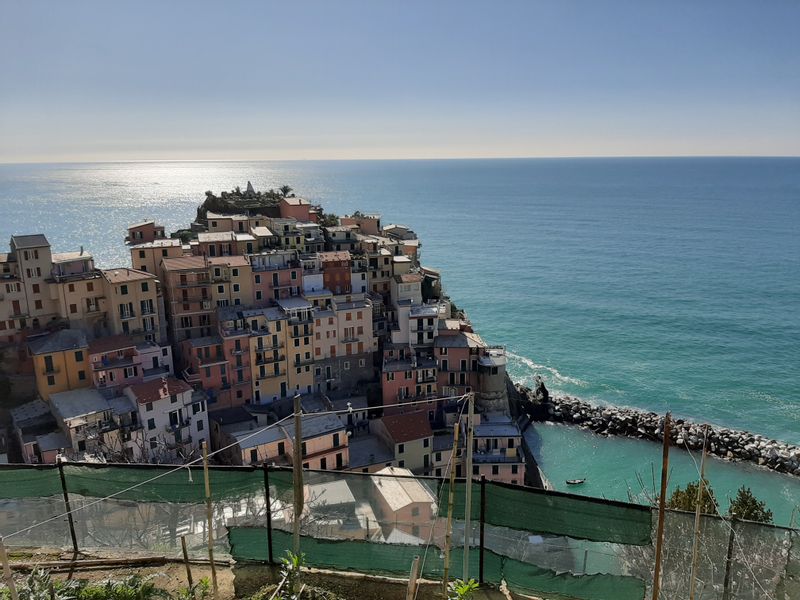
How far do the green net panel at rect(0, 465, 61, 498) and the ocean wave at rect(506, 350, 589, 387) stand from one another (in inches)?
1581

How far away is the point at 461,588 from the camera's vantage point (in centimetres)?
661

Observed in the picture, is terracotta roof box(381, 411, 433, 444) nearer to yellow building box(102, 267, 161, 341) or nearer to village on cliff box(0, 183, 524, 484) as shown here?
village on cliff box(0, 183, 524, 484)

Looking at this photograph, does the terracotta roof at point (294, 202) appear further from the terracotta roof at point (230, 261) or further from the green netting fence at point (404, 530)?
the green netting fence at point (404, 530)

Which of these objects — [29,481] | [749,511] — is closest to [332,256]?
[749,511]

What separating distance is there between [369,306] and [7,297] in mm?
17781

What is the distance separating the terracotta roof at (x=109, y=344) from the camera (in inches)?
1128

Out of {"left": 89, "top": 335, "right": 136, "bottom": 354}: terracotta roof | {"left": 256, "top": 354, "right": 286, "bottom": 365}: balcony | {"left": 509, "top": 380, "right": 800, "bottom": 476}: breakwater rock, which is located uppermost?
{"left": 89, "top": 335, "right": 136, "bottom": 354}: terracotta roof

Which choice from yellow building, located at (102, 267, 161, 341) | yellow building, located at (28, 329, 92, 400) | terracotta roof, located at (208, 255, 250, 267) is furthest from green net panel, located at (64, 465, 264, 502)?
terracotta roof, located at (208, 255, 250, 267)

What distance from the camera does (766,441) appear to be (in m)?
35.4

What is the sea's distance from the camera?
3625cm

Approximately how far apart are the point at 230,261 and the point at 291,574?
28.3 m

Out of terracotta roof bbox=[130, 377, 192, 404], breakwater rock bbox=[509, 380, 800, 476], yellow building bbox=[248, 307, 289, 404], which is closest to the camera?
terracotta roof bbox=[130, 377, 192, 404]

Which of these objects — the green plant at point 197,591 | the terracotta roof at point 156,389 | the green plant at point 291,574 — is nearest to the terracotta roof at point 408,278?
the terracotta roof at point 156,389

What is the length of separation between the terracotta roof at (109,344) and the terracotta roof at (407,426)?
12611 millimetres
